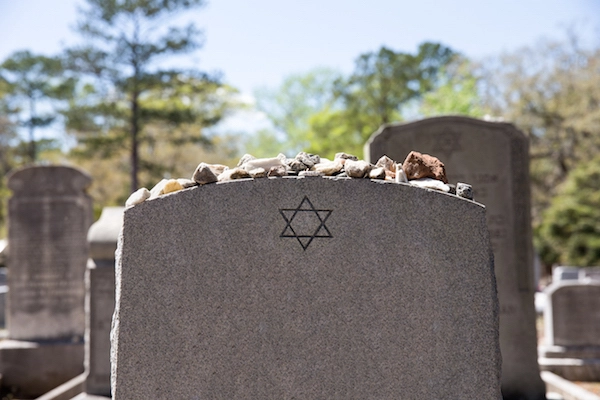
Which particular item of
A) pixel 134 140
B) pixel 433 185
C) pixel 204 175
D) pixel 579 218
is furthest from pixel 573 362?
pixel 579 218

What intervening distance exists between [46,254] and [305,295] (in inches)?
294

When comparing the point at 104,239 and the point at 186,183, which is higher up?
the point at 186,183

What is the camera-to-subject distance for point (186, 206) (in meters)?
2.39

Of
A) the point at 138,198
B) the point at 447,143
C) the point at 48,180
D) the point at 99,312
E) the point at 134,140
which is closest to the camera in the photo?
the point at 138,198

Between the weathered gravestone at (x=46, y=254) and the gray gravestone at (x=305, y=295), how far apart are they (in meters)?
6.99

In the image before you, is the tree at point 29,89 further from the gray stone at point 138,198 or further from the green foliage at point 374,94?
the gray stone at point 138,198

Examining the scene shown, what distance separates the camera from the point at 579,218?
83.4ft

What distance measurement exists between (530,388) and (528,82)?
24.3 meters

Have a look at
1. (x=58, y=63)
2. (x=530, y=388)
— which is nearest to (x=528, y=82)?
(x=58, y=63)

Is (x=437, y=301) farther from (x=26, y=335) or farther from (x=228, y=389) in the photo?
(x=26, y=335)

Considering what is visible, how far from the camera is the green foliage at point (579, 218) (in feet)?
81.2

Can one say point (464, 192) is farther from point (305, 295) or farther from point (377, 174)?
point (305, 295)

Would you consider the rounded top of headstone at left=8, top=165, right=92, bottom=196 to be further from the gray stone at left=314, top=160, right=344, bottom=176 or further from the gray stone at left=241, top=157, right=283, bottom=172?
the gray stone at left=314, top=160, right=344, bottom=176

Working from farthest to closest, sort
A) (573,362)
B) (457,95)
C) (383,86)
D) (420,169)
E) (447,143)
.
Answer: (383,86), (457,95), (573,362), (447,143), (420,169)
